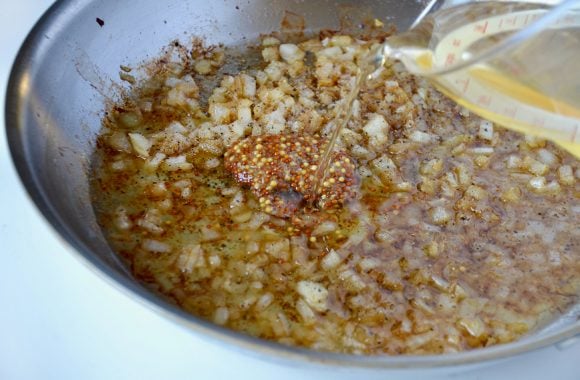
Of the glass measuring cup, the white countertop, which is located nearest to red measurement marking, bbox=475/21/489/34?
the glass measuring cup

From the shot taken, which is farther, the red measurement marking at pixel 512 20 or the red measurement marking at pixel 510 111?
the red measurement marking at pixel 512 20

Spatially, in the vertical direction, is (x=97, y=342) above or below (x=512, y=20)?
below

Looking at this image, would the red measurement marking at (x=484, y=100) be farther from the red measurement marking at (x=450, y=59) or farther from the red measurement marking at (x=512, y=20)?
the red measurement marking at (x=512, y=20)

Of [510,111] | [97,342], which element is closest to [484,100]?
[510,111]

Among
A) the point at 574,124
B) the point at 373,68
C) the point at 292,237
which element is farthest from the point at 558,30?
the point at 292,237

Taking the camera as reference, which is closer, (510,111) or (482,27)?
(510,111)

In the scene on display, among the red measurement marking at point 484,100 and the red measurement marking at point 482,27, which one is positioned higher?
the red measurement marking at point 482,27

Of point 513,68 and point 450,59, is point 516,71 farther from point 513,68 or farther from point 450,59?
point 450,59

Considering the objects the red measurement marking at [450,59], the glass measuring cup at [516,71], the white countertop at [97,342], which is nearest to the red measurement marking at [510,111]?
the glass measuring cup at [516,71]
